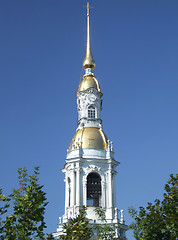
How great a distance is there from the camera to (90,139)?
191 feet

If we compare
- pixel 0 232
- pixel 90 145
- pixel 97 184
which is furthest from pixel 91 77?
pixel 0 232

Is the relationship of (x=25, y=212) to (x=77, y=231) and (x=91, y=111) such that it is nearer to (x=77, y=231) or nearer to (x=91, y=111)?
(x=77, y=231)

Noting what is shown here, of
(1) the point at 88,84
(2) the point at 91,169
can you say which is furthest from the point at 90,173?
(1) the point at 88,84

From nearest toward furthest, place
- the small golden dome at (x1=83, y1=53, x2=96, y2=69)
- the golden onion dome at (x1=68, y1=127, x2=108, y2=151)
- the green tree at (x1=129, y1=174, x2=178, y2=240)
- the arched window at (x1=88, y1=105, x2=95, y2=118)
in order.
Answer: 1. the green tree at (x1=129, y1=174, x2=178, y2=240)
2. the golden onion dome at (x1=68, y1=127, x2=108, y2=151)
3. the arched window at (x1=88, y1=105, x2=95, y2=118)
4. the small golden dome at (x1=83, y1=53, x2=96, y2=69)

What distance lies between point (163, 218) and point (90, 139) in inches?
1137

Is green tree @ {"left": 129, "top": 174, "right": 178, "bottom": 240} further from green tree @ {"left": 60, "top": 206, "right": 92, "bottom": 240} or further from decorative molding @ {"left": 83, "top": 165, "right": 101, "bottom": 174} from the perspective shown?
decorative molding @ {"left": 83, "top": 165, "right": 101, "bottom": 174}

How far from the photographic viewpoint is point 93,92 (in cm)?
6228

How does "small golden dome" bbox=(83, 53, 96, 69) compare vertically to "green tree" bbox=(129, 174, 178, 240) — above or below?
above

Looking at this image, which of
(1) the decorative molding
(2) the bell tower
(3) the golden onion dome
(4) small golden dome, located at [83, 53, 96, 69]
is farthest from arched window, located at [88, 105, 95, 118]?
(1) the decorative molding

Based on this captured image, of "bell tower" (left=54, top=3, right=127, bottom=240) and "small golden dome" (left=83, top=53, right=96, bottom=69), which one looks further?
"small golden dome" (left=83, top=53, right=96, bottom=69)

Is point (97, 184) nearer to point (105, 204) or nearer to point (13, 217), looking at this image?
point (105, 204)

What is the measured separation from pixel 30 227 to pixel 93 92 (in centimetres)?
3469

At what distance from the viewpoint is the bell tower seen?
54312 millimetres

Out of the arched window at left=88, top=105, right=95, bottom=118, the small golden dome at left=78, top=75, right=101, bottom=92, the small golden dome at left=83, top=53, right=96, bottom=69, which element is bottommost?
the arched window at left=88, top=105, right=95, bottom=118
